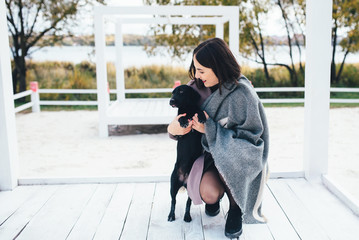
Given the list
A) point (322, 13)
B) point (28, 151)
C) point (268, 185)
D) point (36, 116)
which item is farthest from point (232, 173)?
point (36, 116)

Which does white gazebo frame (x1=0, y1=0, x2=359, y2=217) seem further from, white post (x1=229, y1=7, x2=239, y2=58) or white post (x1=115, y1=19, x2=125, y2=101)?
white post (x1=115, y1=19, x2=125, y2=101)

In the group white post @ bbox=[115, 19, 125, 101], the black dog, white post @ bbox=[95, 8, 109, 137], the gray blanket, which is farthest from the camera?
white post @ bbox=[115, 19, 125, 101]

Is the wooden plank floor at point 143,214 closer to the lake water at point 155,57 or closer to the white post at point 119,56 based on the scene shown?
the white post at point 119,56

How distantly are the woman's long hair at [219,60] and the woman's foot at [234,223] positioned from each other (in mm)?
770

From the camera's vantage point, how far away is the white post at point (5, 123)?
321 cm

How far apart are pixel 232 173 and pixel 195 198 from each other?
0.30 meters

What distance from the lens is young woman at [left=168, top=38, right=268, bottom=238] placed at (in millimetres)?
2322

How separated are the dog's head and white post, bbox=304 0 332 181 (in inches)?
52.5

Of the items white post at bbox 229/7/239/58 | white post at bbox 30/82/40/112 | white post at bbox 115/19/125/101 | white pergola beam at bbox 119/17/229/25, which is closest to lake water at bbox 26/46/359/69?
white post at bbox 30/82/40/112

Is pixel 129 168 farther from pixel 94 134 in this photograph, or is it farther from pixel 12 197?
pixel 94 134

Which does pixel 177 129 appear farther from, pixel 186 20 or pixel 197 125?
pixel 186 20

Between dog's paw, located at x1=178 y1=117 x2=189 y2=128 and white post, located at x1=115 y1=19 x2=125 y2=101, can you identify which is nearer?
dog's paw, located at x1=178 y1=117 x2=189 y2=128

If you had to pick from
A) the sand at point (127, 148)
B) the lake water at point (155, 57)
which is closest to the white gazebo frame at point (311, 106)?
the sand at point (127, 148)

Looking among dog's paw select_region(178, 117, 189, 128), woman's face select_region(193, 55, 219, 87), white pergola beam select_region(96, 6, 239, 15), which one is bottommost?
dog's paw select_region(178, 117, 189, 128)
